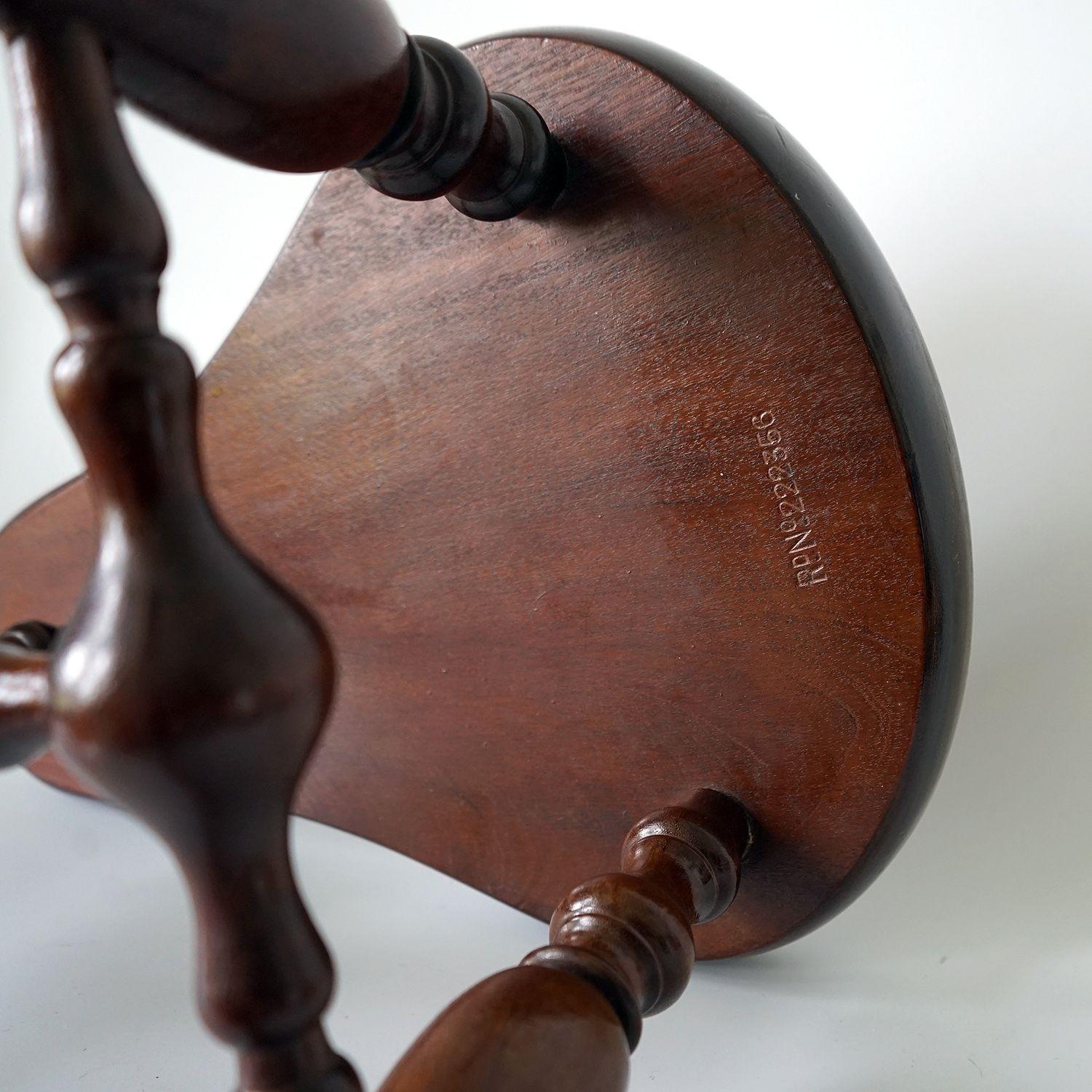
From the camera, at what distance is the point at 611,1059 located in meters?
0.37

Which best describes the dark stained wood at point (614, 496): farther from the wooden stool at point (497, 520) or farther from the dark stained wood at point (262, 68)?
the dark stained wood at point (262, 68)

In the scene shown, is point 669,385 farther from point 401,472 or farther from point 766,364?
point 401,472

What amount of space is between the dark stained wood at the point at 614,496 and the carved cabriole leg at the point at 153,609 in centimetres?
24

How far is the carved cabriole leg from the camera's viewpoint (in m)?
0.26

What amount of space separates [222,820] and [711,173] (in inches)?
12.1

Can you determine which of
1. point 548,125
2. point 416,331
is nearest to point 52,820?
point 416,331

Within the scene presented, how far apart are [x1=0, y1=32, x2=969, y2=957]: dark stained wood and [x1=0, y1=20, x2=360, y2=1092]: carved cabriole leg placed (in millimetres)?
241


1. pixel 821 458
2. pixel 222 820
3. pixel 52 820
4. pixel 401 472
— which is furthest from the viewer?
pixel 52 820

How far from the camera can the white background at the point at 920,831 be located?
0.51 m

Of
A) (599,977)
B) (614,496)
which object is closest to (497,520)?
(614,496)

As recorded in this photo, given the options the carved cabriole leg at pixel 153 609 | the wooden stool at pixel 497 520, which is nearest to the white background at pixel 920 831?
the wooden stool at pixel 497 520

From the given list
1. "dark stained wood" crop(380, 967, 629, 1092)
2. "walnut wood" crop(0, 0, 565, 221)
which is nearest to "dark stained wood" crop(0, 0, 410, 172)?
"walnut wood" crop(0, 0, 565, 221)

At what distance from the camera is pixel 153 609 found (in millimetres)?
263

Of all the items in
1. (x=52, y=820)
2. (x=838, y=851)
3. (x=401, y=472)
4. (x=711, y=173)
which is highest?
(x=711, y=173)
